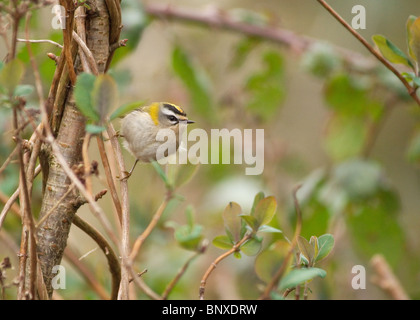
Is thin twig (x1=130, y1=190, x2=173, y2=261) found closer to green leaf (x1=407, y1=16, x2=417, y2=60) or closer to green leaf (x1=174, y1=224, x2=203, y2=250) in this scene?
green leaf (x1=174, y1=224, x2=203, y2=250)

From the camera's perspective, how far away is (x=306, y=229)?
1.75m

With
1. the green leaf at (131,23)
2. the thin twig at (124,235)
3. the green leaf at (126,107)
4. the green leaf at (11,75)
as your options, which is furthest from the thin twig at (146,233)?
the green leaf at (131,23)

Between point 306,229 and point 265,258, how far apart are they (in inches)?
36.8

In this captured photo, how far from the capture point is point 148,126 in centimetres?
130

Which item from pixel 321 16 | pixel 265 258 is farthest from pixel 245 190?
pixel 321 16

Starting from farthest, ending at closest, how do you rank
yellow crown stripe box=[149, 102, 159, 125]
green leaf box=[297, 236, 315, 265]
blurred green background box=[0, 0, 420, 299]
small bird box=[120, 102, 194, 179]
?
1. blurred green background box=[0, 0, 420, 299]
2. yellow crown stripe box=[149, 102, 159, 125]
3. small bird box=[120, 102, 194, 179]
4. green leaf box=[297, 236, 315, 265]

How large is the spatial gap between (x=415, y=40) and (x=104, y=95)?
22.5 inches

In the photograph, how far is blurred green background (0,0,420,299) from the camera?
1.68m

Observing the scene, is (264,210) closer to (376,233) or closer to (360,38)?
(360,38)

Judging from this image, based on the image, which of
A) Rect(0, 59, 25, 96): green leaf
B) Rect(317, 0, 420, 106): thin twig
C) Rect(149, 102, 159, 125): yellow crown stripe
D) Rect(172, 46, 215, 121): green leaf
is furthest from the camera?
Rect(172, 46, 215, 121): green leaf

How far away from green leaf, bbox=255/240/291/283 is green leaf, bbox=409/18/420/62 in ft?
1.34

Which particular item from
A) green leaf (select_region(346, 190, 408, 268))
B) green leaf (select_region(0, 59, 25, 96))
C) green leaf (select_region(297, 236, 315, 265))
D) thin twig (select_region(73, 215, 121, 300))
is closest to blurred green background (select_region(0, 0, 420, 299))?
green leaf (select_region(346, 190, 408, 268))

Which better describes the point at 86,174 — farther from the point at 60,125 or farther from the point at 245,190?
the point at 245,190

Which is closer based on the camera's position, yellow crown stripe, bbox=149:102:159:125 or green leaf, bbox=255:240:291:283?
green leaf, bbox=255:240:291:283
